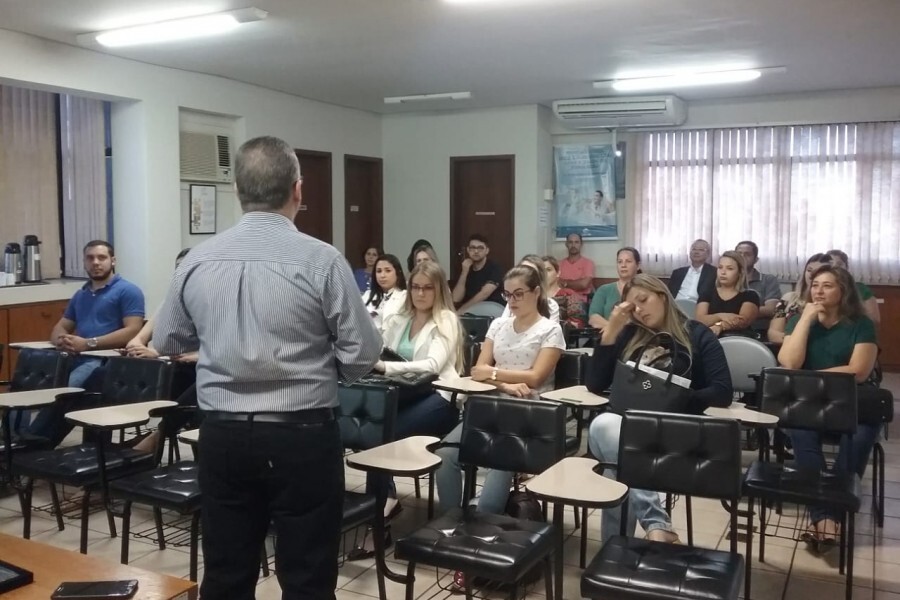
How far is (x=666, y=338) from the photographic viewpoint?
10.8 feet

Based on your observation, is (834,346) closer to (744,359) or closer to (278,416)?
(744,359)

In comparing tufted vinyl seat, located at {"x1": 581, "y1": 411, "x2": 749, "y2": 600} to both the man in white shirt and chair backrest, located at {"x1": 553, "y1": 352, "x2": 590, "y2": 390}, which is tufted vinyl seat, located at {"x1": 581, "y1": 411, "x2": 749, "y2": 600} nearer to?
chair backrest, located at {"x1": 553, "y1": 352, "x2": 590, "y2": 390}

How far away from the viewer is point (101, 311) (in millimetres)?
5078

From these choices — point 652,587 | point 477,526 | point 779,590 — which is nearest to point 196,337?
point 477,526

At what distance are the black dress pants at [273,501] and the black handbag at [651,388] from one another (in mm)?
1581

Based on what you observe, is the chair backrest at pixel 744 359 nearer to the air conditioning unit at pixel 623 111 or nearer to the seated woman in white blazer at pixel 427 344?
the seated woman in white blazer at pixel 427 344

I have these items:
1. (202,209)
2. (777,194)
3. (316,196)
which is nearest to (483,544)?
(202,209)

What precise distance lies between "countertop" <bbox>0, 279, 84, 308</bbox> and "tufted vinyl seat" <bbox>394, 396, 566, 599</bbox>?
4473mm

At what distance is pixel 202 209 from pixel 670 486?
18.2 feet

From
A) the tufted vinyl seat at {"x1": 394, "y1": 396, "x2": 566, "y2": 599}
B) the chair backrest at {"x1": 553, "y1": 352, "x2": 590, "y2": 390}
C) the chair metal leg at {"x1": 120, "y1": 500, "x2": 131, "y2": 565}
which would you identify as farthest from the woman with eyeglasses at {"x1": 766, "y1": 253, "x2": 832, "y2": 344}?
the chair metal leg at {"x1": 120, "y1": 500, "x2": 131, "y2": 565}

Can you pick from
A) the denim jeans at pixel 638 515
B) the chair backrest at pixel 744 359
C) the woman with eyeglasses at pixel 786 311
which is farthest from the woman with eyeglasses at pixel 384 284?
the woman with eyeglasses at pixel 786 311

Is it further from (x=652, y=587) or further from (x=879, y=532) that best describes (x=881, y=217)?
(x=652, y=587)

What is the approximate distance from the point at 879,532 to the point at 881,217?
5.09 metres

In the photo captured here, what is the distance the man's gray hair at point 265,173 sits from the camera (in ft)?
6.48
